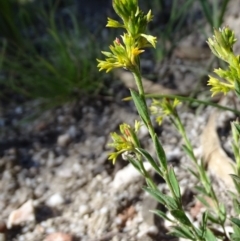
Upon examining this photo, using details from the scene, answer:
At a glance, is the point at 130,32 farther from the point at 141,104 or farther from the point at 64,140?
the point at 64,140

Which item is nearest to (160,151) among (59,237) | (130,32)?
(130,32)

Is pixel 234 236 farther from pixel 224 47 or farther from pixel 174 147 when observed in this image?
pixel 174 147

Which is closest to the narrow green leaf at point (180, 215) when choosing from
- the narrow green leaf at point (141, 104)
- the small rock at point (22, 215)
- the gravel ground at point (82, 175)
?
the narrow green leaf at point (141, 104)

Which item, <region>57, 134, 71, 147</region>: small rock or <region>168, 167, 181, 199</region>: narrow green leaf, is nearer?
<region>168, 167, 181, 199</region>: narrow green leaf

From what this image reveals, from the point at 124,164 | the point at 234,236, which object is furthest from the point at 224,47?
the point at 124,164

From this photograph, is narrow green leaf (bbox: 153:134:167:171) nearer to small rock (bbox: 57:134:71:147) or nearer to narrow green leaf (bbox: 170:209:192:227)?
narrow green leaf (bbox: 170:209:192:227)

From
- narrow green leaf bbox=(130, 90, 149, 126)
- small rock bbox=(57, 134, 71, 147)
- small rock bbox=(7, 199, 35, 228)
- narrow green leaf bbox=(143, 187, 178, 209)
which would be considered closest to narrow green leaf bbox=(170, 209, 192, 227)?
narrow green leaf bbox=(143, 187, 178, 209)

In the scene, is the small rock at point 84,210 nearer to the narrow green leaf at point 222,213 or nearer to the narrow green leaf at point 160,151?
the narrow green leaf at point 222,213
